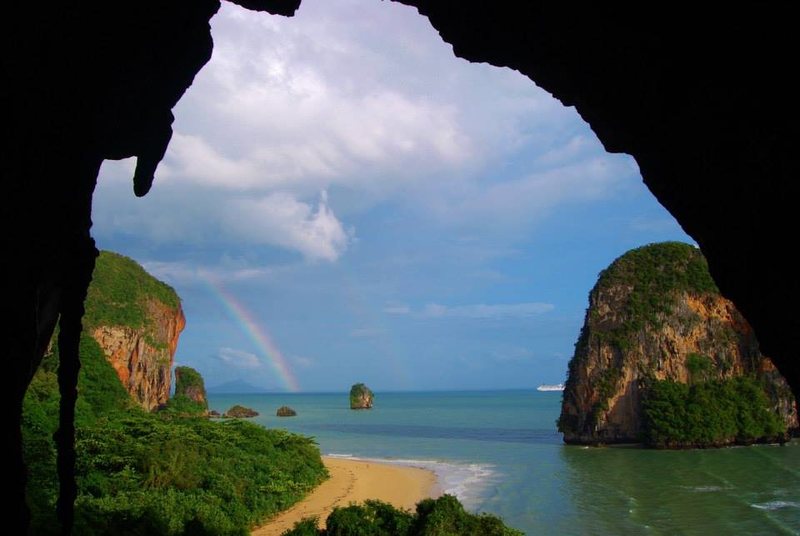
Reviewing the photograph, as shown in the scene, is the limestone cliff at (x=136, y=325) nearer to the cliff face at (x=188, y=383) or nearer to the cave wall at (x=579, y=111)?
the cliff face at (x=188, y=383)

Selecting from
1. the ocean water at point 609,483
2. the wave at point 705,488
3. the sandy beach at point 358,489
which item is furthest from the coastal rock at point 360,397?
the wave at point 705,488

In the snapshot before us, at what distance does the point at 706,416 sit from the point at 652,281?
44.3 feet

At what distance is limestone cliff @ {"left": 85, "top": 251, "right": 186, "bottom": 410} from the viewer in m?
45.8

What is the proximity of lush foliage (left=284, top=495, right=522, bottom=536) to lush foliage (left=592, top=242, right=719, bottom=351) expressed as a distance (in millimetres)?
42133

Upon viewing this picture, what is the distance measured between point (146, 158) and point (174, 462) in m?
16.6

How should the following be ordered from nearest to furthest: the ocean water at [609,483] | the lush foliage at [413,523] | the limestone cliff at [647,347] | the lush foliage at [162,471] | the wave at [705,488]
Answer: the lush foliage at [413,523]
the lush foliage at [162,471]
the ocean water at [609,483]
the wave at [705,488]
the limestone cliff at [647,347]

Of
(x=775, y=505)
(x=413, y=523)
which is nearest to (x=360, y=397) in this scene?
(x=775, y=505)

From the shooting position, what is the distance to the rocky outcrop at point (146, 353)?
4556cm

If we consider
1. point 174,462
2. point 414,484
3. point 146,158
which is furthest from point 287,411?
point 146,158

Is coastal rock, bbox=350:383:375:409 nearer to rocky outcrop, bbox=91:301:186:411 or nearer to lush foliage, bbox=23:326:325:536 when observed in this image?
rocky outcrop, bbox=91:301:186:411

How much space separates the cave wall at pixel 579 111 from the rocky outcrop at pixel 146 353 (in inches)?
1687

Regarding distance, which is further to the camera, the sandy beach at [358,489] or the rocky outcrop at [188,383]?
the rocky outcrop at [188,383]

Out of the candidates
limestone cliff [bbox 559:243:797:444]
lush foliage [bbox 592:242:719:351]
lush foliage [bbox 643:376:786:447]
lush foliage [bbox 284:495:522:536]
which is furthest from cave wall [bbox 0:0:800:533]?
lush foliage [bbox 592:242:719:351]

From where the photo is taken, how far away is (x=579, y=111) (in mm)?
6828
